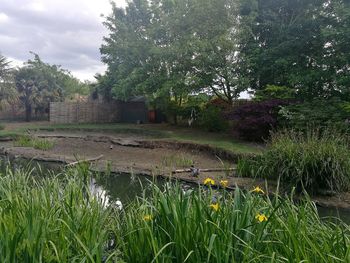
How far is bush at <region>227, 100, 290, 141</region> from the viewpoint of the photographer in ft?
39.7

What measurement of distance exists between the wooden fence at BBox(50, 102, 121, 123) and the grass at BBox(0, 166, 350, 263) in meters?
20.7

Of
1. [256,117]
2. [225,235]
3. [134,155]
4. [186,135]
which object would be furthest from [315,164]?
[186,135]

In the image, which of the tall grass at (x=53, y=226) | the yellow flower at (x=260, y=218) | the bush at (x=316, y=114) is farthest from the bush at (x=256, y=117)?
the yellow flower at (x=260, y=218)

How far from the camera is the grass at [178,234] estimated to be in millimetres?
2143

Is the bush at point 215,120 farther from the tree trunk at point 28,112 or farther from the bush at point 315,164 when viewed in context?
the tree trunk at point 28,112

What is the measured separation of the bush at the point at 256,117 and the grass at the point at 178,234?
9.49 m

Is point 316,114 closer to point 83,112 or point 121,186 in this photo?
point 121,186

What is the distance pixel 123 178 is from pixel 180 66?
821 centimetres

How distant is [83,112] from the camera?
23297mm

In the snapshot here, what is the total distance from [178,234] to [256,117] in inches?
409

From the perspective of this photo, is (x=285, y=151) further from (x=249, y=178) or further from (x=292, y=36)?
(x=292, y=36)

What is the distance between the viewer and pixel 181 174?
27.6 feet

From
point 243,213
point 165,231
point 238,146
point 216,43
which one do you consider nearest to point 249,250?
point 243,213

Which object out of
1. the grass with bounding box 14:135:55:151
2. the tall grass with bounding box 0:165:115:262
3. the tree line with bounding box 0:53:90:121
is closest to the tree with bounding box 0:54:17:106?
the tree line with bounding box 0:53:90:121
